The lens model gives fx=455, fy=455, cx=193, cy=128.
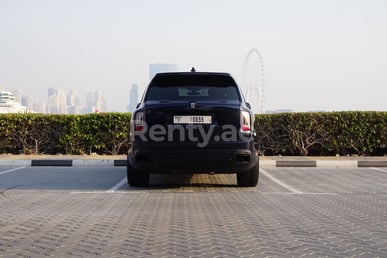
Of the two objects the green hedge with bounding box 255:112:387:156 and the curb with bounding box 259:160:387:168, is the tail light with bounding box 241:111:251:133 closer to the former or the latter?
the curb with bounding box 259:160:387:168

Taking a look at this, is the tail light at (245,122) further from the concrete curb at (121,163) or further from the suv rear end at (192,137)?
the concrete curb at (121,163)

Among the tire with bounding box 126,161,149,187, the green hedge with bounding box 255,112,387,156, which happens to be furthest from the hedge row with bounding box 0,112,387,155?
the tire with bounding box 126,161,149,187

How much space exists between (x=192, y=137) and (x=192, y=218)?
5.61 ft

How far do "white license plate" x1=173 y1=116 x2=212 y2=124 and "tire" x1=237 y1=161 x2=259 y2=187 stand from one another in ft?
3.79

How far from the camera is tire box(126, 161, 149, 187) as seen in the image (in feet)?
23.1

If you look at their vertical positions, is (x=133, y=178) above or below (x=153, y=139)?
below

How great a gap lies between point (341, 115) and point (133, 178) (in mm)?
7654

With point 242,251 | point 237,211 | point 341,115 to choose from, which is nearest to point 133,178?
point 237,211

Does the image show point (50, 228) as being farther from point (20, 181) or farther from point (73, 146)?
point (73, 146)

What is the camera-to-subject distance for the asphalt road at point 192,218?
142 inches

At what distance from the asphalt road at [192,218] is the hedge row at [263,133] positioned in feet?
14.8

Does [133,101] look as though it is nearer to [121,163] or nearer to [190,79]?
[121,163]

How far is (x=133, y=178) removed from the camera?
7141 millimetres

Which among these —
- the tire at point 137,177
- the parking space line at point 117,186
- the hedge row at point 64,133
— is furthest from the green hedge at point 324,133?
the tire at point 137,177
